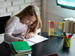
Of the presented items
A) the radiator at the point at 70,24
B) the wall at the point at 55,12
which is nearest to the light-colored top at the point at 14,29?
the radiator at the point at 70,24

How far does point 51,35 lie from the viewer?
2100 millimetres

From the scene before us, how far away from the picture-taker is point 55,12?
3.41 m

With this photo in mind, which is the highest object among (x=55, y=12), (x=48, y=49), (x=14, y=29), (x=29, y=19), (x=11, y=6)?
(x=11, y=6)

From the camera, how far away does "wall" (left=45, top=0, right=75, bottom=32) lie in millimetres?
3124

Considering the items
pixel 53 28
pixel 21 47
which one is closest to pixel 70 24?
pixel 53 28

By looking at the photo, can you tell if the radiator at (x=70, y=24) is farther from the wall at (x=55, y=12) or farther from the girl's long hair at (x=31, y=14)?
the girl's long hair at (x=31, y=14)

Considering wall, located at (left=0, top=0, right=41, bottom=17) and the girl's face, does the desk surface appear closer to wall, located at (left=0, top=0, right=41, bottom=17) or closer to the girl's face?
the girl's face

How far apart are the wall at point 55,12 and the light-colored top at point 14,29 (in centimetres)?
121

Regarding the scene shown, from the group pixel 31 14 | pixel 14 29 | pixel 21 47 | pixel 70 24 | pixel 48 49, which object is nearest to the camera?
pixel 21 47

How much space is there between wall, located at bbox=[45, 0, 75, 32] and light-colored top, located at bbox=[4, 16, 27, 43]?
1.21 meters

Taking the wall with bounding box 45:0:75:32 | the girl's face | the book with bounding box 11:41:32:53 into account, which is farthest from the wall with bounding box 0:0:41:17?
the book with bounding box 11:41:32:53

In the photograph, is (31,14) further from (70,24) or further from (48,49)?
(70,24)

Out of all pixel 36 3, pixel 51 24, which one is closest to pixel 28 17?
pixel 51 24

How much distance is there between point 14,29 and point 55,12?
151cm
